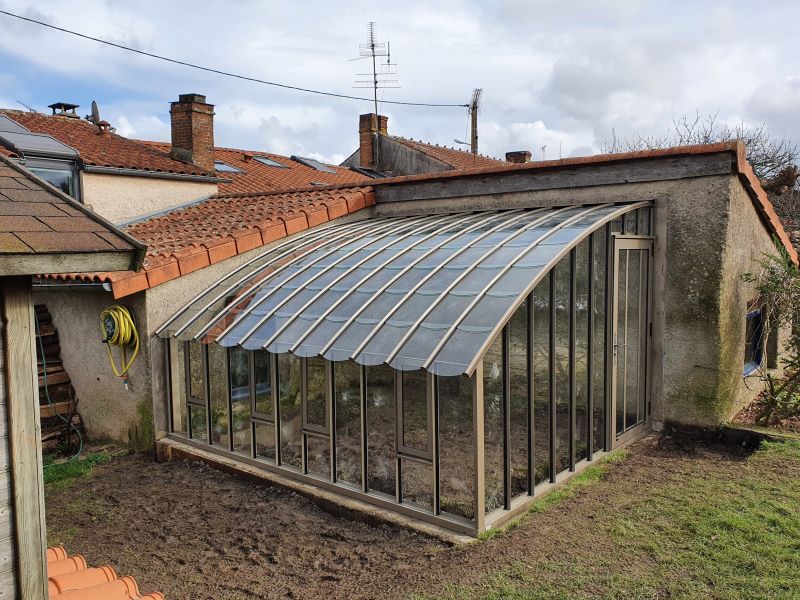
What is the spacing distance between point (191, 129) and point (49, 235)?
459 inches

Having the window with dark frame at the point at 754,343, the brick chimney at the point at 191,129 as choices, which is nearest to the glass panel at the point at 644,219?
the window with dark frame at the point at 754,343

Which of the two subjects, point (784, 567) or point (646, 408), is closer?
point (784, 567)

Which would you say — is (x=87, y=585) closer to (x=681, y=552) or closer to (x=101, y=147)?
(x=681, y=552)

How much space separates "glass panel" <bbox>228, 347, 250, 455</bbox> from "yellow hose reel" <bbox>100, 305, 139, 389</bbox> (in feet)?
4.78

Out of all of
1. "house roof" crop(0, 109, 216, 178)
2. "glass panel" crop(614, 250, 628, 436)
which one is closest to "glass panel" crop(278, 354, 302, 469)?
"glass panel" crop(614, 250, 628, 436)

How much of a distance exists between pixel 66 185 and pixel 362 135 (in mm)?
15750

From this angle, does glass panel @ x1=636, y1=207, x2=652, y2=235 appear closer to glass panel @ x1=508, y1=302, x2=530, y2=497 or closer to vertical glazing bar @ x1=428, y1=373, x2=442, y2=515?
glass panel @ x1=508, y1=302, x2=530, y2=497

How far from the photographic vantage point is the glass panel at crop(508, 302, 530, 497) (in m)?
6.32

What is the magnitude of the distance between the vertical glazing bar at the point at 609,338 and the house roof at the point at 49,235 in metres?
5.79

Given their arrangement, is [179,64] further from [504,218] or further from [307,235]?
[504,218]

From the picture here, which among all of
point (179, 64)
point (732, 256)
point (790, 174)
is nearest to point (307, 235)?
point (732, 256)

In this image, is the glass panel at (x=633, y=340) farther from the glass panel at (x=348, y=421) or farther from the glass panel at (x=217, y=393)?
the glass panel at (x=217, y=393)

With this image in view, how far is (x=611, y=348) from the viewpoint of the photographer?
7535 mm

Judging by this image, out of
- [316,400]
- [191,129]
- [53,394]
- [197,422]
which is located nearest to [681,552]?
[316,400]
